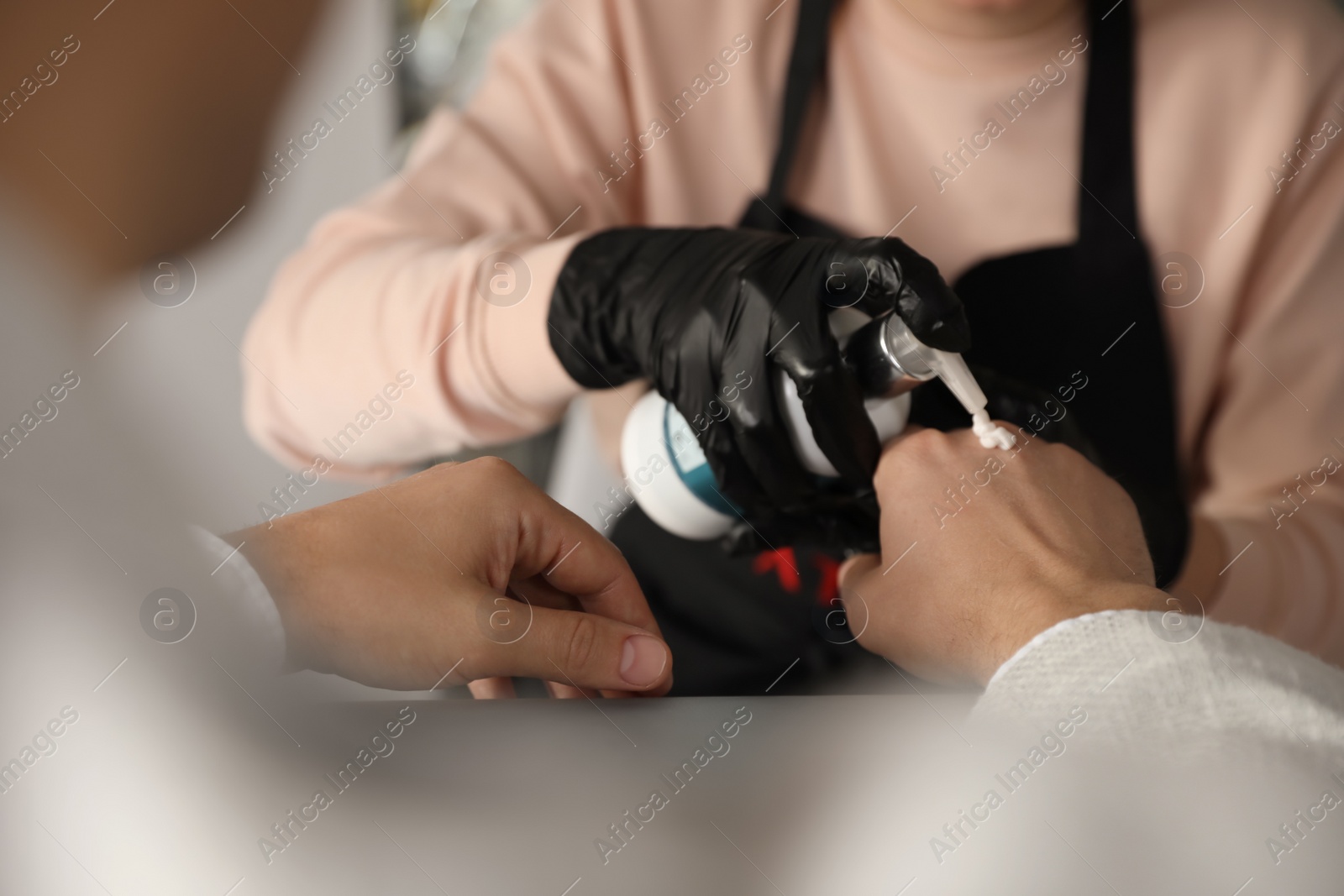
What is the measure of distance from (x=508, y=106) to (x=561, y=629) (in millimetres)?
454

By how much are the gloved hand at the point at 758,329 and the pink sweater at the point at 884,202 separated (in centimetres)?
5

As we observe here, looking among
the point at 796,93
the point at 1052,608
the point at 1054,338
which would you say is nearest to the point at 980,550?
the point at 1052,608

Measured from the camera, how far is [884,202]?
23.7 inches

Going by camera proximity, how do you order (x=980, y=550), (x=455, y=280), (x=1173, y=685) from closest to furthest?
(x=1173, y=685) < (x=980, y=550) < (x=455, y=280)

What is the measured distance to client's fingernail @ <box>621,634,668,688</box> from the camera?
31 cm

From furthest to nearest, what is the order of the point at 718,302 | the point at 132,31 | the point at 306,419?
the point at 306,419
the point at 718,302
the point at 132,31

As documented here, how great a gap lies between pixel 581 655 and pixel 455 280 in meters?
0.32

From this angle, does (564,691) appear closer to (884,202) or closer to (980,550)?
(980,550)

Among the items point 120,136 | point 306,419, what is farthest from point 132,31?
point 306,419

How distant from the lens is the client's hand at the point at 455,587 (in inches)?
10.6

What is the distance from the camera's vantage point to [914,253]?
14.1 inches

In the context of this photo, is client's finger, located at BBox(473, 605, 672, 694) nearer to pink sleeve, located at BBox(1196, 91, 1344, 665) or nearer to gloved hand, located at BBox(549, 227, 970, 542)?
gloved hand, located at BBox(549, 227, 970, 542)

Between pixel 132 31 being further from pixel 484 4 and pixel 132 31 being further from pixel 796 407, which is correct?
pixel 484 4

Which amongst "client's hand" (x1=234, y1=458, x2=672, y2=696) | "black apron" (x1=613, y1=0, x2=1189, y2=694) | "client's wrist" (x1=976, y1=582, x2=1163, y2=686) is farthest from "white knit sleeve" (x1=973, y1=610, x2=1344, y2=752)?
"black apron" (x1=613, y1=0, x2=1189, y2=694)
